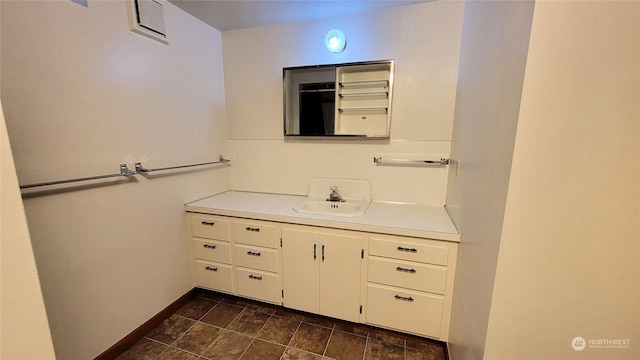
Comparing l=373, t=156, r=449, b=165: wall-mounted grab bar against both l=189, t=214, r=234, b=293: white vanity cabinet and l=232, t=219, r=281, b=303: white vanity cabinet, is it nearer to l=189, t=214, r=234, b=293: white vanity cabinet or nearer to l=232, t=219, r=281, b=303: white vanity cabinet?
l=232, t=219, r=281, b=303: white vanity cabinet

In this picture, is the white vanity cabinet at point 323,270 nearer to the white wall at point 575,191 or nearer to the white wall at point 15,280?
the white wall at point 575,191

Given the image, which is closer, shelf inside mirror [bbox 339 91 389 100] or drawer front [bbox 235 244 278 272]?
drawer front [bbox 235 244 278 272]

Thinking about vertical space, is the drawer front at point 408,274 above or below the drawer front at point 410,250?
below

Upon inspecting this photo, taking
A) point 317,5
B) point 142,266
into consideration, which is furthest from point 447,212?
point 142,266

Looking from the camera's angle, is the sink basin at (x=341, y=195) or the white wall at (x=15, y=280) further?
the sink basin at (x=341, y=195)

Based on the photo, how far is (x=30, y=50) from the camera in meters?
1.12

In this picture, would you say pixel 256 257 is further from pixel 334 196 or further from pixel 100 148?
pixel 100 148

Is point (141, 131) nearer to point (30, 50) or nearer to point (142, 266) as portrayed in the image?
point (30, 50)

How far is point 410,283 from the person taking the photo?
1546 mm

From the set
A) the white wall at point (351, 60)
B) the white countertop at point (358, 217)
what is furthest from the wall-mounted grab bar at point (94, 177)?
the white wall at point (351, 60)

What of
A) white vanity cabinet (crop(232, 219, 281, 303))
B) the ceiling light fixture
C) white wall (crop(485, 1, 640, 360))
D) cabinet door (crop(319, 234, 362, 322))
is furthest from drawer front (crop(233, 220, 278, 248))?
the ceiling light fixture

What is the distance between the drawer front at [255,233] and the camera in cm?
181

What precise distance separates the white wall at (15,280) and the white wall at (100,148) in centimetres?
85

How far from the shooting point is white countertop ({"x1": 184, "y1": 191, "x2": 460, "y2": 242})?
4.96 feet
